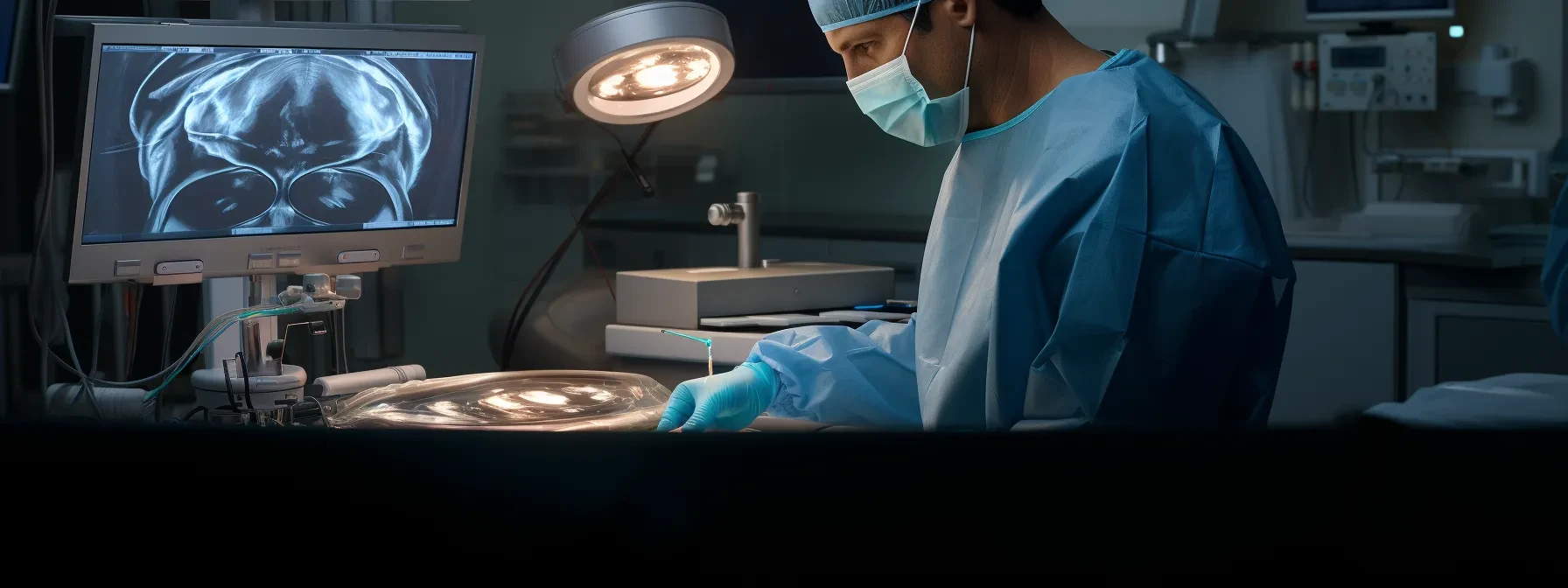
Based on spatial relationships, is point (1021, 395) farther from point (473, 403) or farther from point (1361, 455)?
point (1361, 455)

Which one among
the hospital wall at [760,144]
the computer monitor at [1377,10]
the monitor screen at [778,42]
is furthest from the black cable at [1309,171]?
the monitor screen at [778,42]

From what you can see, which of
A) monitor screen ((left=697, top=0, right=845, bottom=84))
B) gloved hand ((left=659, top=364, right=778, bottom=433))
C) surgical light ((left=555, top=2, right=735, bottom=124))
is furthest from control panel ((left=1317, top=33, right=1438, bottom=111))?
gloved hand ((left=659, top=364, right=778, bottom=433))

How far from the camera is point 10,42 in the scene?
1.51m

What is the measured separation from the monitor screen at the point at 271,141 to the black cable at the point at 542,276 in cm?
69

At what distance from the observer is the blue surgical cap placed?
1.40 m

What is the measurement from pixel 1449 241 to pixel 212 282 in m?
2.54

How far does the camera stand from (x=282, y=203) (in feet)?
4.91

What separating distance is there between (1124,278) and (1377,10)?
2139 mm

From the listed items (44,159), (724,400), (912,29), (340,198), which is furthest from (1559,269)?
(44,159)

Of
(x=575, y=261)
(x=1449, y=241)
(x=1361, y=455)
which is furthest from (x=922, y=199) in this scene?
(x=1361, y=455)

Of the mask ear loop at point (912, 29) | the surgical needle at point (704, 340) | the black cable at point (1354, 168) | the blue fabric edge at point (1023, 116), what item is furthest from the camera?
the black cable at point (1354, 168)

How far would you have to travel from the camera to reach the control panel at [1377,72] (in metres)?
2.85

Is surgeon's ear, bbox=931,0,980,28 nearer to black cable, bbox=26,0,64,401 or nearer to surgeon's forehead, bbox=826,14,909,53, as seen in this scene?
surgeon's forehead, bbox=826,14,909,53

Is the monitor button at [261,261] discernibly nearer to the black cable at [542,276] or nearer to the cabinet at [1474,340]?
the black cable at [542,276]
